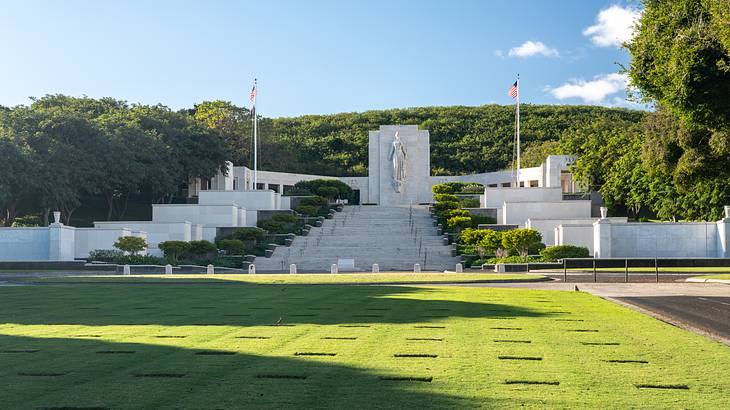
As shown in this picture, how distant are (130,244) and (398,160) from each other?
3985 centimetres

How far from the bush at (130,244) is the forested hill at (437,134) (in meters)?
46.6

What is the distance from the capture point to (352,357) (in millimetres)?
10781

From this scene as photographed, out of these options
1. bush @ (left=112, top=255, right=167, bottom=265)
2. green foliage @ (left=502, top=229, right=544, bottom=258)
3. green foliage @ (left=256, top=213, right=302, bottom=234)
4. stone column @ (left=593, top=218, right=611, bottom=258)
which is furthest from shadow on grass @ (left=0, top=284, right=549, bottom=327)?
green foliage @ (left=256, top=213, right=302, bottom=234)

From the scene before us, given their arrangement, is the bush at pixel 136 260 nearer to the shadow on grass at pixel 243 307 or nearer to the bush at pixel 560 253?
the shadow on grass at pixel 243 307

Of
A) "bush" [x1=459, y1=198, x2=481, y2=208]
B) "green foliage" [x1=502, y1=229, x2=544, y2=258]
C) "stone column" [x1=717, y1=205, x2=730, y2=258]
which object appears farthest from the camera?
"bush" [x1=459, y1=198, x2=481, y2=208]

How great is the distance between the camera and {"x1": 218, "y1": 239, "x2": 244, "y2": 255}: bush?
51.3 m

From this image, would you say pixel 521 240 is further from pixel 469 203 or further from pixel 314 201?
pixel 314 201

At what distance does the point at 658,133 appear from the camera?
35.0m

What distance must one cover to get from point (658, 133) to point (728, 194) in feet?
61.9

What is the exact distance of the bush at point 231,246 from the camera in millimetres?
51344

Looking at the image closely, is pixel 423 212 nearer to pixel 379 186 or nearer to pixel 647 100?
pixel 379 186

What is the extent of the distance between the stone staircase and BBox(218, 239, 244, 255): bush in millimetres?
1746

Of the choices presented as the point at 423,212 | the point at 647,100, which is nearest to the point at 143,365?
the point at 647,100

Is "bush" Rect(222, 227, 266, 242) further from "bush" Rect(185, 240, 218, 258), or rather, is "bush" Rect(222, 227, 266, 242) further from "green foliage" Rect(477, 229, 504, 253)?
"green foliage" Rect(477, 229, 504, 253)
